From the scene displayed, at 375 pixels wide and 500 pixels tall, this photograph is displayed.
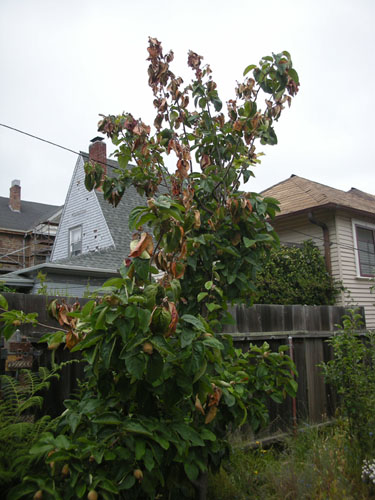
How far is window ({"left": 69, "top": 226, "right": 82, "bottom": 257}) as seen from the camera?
21.1 meters

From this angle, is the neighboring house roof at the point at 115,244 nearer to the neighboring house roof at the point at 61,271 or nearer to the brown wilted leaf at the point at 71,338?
the neighboring house roof at the point at 61,271

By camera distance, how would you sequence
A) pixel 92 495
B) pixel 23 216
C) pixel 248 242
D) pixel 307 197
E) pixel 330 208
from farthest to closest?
pixel 23 216, pixel 307 197, pixel 330 208, pixel 248 242, pixel 92 495

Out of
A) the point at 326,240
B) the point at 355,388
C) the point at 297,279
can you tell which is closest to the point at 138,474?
the point at 355,388

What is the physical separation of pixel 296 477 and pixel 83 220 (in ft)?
60.1

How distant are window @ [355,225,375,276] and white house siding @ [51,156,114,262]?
949 centimetres

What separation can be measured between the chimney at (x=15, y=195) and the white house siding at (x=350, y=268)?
25.5 meters

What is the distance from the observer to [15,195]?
32688mm

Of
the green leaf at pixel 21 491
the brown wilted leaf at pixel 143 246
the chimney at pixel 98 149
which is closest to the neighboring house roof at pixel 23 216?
the chimney at pixel 98 149

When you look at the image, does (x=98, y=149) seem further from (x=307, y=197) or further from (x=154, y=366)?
(x=154, y=366)

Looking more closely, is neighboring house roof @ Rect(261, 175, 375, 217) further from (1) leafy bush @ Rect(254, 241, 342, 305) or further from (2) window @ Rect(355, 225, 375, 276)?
(1) leafy bush @ Rect(254, 241, 342, 305)

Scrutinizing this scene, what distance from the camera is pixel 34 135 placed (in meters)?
6.98

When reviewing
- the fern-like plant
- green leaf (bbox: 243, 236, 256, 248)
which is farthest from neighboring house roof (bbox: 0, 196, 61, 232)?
green leaf (bbox: 243, 236, 256, 248)

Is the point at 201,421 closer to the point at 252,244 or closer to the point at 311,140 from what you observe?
the point at 252,244

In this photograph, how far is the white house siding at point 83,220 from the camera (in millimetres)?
19547
